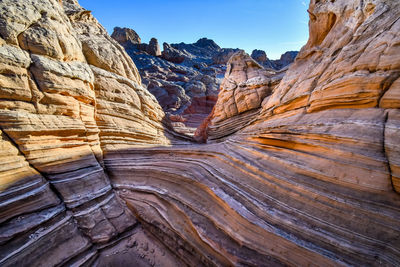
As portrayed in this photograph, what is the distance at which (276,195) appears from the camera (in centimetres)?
275

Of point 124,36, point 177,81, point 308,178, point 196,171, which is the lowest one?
point 196,171

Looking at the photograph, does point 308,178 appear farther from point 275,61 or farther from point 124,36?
point 275,61

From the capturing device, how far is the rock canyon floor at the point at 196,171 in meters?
2.18

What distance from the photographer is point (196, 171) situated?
397 cm

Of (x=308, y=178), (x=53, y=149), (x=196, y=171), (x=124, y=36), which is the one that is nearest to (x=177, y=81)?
(x=124, y=36)

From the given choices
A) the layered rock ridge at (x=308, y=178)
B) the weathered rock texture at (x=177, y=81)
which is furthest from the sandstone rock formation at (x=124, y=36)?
the layered rock ridge at (x=308, y=178)

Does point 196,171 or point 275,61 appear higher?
point 275,61

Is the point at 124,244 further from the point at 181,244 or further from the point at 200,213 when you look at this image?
the point at 200,213

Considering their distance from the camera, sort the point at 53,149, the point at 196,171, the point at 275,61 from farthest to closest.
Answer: the point at 275,61, the point at 196,171, the point at 53,149

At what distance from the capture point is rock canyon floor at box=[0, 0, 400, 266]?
2.18m

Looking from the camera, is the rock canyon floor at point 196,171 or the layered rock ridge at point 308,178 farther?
the rock canyon floor at point 196,171

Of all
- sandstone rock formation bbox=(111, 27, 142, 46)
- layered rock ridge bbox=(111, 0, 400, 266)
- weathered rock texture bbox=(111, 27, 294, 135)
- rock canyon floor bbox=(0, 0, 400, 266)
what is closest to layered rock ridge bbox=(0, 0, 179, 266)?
rock canyon floor bbox=(0, 0, 400, 266)

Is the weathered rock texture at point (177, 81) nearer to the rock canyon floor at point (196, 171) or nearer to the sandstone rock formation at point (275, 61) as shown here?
the sandstone rock formation at point (275, 61)

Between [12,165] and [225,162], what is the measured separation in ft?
14.0
